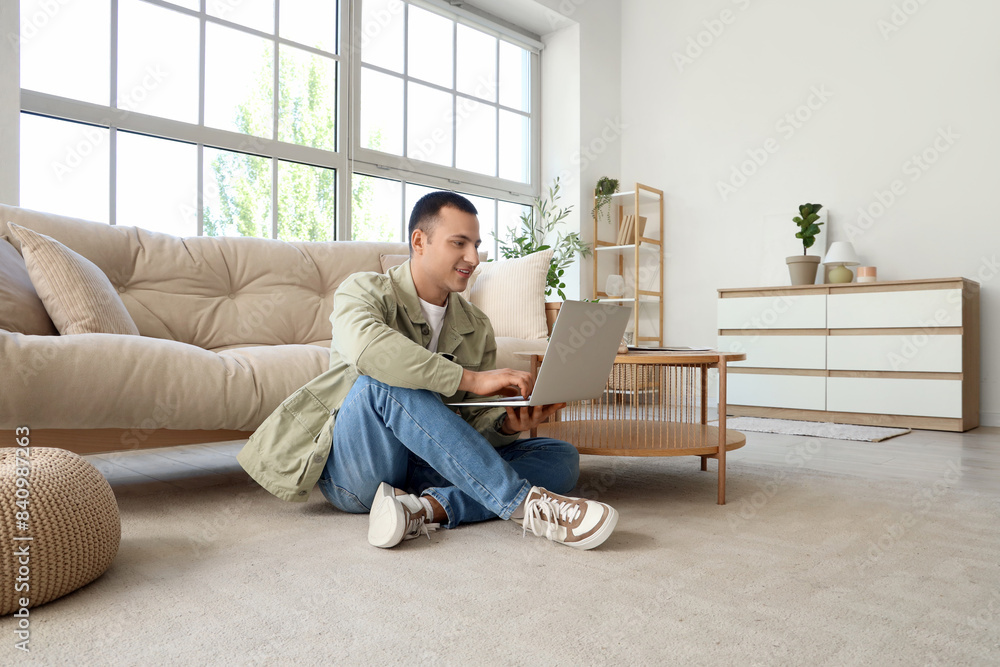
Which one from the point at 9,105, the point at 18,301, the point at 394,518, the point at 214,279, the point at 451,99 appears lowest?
the point at 394,518

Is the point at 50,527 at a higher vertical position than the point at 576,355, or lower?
lower

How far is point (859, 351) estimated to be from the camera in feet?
12.8

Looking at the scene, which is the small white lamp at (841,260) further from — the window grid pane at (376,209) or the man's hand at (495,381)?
the man's hand at (495,381)

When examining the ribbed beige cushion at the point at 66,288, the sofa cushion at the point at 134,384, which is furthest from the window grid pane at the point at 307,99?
the sofa cushion at the point at 134,384

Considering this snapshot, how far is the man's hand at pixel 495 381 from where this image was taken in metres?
1.52

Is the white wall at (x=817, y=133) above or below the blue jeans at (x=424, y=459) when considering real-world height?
above

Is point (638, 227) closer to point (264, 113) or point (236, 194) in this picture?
point (264, 113)

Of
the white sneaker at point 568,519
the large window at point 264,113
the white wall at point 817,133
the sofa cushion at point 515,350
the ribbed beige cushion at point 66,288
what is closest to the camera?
the white sneaker at point 568,519

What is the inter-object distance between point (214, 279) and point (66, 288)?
684mm

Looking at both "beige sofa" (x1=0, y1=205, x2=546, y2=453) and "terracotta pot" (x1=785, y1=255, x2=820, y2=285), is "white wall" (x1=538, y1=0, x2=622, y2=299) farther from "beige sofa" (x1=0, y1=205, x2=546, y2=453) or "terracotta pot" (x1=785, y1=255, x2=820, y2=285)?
"beige sofa" (x1=0, y1=205, x2=546, y2=453)

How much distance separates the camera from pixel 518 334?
303 centimetres
